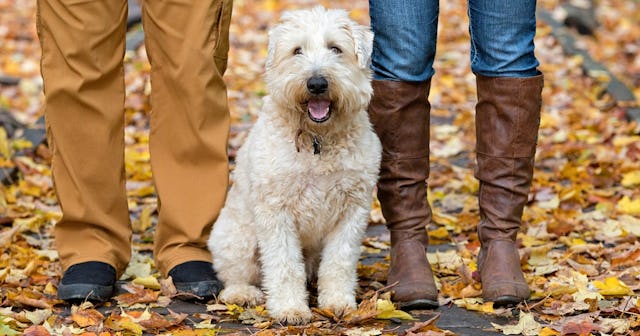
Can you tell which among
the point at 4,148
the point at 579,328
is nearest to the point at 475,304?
the point at 579,328

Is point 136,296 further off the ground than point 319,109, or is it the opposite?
point 319,109

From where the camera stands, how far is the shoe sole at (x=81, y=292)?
398 cm

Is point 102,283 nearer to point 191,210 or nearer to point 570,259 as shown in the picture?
point 191,210

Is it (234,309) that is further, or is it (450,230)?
(450,230)

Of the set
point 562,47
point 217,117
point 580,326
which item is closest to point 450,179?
point 217,117

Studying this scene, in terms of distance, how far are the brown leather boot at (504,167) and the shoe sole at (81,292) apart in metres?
1.61

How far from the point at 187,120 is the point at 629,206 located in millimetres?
2566

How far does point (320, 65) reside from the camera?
369 cm

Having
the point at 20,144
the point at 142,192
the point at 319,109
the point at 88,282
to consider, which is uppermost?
the point at 319,109

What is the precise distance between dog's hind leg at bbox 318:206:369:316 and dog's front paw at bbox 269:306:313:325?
0.12 meters

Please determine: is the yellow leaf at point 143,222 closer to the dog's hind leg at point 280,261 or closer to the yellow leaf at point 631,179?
the dog's hind leg at point 280,261

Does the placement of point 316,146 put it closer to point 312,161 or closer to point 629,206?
point 312,161

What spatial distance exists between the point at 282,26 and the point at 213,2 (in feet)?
1.33


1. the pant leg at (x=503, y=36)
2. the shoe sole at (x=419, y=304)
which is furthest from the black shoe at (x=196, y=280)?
the pant leg at (x=503, y=36)
